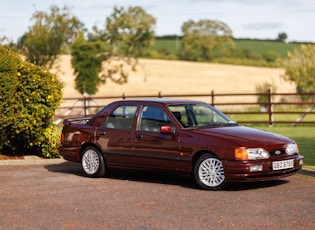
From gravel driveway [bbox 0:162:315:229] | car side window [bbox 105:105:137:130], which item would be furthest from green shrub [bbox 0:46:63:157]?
car side window [bbox 105:105:137:130]

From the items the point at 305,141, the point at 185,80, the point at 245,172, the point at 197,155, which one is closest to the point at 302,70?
the point at 305,141

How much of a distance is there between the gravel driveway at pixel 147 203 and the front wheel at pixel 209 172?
0.16 metres

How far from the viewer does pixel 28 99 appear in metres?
15.6

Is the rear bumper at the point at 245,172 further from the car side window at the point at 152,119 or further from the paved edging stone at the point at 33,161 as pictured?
the paved edging stone at the point at 33,161

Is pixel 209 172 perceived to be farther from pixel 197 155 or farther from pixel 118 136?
pixel 118 136

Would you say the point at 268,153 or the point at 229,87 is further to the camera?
the point at 229,87

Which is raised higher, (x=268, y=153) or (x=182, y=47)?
(x=182, y=47)

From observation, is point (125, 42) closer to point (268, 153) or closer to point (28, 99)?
point (28, 99)

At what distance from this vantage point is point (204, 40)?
94.2 metres

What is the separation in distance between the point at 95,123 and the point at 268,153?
11.5ft

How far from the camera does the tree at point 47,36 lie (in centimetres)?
4109

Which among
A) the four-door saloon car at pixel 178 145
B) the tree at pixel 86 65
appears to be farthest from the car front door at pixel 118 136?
the tree at pixel 86 65

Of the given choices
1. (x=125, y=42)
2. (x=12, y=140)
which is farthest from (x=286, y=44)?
(x=12, y=140)

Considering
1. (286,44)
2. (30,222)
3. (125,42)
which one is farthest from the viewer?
(286,44)
